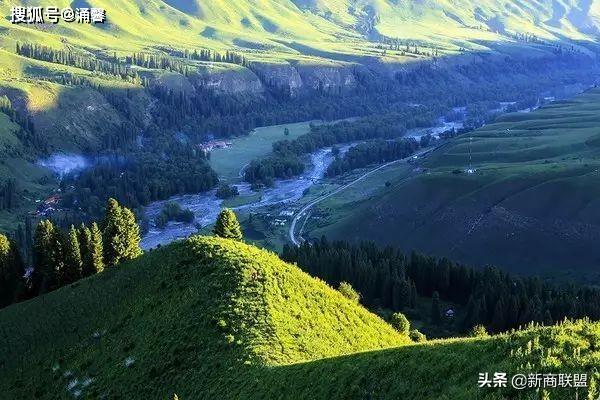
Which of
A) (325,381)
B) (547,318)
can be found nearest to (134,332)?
(325,381)

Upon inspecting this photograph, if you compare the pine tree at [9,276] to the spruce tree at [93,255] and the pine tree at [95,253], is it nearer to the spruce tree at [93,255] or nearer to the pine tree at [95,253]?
the spruce tree at [93,255]

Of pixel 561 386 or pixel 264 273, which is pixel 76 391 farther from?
pixel 561 386

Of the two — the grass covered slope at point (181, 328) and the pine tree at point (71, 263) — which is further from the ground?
the grass covered slope at point (181, 328)

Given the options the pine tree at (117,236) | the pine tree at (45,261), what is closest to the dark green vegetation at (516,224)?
the pine tree at (117,236)

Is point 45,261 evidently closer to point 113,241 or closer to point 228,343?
point 113,241

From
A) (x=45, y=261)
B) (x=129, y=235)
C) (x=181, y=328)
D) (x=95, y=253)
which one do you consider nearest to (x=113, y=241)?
(x=129, y=235)

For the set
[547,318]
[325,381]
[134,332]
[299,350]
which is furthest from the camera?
[547,318]
